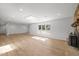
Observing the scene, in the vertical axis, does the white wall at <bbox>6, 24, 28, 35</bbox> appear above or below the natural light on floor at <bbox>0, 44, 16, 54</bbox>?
above

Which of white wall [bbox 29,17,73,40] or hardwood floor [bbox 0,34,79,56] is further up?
white wall [bbox 29,17,73,40]

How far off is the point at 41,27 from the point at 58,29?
0.26 meters

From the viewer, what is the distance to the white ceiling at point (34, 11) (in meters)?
1.90

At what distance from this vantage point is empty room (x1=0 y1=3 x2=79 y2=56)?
1896mm

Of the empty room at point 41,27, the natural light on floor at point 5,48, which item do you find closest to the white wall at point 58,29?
the empty room at point 41,27

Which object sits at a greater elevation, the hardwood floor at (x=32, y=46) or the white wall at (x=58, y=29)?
the white wall at (x=58, y=29)

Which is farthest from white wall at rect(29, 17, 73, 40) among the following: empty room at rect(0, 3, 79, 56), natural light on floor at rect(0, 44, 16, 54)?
natural light on floor at rect(0, 44, 16, 54)

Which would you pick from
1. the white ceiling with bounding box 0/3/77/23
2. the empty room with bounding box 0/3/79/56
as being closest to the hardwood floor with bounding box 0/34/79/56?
the empty room with bounding box 0/3/79/56

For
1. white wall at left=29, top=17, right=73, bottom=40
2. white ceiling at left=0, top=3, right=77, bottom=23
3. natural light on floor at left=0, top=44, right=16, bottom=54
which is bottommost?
natural light on floor at left=0, top=44, right=16, bottom=54

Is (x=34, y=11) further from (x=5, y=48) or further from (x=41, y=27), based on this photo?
(x=5, y=48)

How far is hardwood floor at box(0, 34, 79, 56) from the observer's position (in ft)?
6.25

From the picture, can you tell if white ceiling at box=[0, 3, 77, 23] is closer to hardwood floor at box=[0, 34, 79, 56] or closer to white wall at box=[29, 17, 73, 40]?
white wall at box=[29, 17, 73, 40]

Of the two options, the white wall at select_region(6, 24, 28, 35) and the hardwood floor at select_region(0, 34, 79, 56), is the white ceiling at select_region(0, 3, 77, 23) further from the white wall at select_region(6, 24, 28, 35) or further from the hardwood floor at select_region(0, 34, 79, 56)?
the hardwood floor at select_region(0, 34, 79, 56)

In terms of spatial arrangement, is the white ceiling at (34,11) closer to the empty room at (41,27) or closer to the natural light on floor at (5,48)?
the empty room at (41,27)
